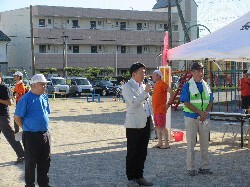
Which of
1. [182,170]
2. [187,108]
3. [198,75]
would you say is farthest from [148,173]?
[198,75]

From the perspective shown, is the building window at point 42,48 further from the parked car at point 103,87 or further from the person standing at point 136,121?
the person standing at point 136,121

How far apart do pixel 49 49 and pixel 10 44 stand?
225 inches

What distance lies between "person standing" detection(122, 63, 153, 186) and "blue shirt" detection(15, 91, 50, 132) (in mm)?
1376

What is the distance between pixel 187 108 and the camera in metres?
8.77

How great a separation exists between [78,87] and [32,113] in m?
39.1

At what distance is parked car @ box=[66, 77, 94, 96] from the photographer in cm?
4612

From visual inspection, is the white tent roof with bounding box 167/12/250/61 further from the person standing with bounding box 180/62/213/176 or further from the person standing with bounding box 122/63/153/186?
the person standing with bounding box 122/63/153/186

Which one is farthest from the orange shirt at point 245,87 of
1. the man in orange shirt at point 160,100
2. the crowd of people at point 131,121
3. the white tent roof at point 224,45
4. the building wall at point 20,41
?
the building wall at point 20,41

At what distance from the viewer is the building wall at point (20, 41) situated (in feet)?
227

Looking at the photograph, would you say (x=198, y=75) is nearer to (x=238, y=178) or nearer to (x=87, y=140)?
(x=238, y=178)

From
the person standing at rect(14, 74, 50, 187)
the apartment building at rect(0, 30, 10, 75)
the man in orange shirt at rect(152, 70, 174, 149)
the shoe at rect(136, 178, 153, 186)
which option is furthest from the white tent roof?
the apartment building at rect(0, 30, 10, 75)

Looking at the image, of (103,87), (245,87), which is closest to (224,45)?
(245,87)

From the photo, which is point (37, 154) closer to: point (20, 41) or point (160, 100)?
point (160, 100)

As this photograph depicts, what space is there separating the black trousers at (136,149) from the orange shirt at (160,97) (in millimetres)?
3348
